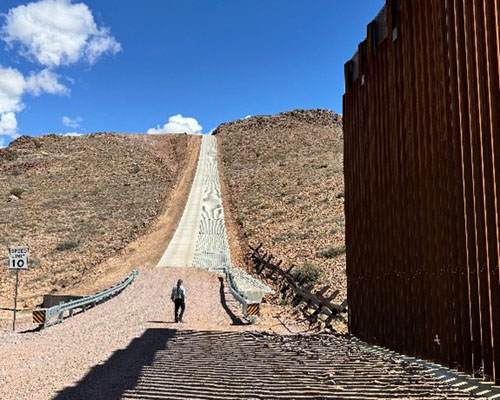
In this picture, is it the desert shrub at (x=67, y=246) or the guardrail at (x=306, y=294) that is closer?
the guardrail at (x=306, y=294)

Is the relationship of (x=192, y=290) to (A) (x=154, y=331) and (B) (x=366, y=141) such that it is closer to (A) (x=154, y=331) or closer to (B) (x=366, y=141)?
(A) (x=154, y=331)

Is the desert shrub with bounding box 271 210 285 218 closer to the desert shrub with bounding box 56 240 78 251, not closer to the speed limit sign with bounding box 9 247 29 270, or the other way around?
the desert shrub with bounding box 56 240 78 251

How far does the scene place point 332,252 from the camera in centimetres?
2342

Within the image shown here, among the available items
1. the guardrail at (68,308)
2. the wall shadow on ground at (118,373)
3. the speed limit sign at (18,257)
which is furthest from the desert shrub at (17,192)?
the wall shadow on ground at (118,373)

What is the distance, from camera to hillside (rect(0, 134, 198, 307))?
29812 millimetres

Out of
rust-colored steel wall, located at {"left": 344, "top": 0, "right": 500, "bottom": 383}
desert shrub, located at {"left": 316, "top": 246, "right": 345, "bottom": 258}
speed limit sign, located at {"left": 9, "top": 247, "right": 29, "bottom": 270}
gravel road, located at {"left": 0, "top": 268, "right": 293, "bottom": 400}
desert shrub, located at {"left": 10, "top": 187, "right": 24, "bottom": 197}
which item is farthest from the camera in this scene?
desert shrub, located at {"left": 10, "top": 187, "right": 24, "bottom": 197}

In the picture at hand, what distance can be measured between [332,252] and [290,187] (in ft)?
72.5

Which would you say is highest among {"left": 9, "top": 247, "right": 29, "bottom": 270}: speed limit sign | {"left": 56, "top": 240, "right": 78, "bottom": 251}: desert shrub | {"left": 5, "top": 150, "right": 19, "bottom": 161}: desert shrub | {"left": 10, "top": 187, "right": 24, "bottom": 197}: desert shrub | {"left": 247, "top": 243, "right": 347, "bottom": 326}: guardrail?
{"left": 5, "top": 150, "right": 19, "bottom": 161}: desert shrub

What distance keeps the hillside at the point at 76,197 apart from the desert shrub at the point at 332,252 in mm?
12512

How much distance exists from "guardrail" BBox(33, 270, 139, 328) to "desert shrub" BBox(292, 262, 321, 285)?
7682mm

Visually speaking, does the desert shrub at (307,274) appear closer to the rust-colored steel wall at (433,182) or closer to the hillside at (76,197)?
the rust-colored steel wall at (433,182)

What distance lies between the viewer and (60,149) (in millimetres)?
69562

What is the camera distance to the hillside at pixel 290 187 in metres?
26.1

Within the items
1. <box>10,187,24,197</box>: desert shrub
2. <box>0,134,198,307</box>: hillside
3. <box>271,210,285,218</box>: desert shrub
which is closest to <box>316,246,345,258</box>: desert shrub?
<box>271,210,285,218</box>: desert shrub
